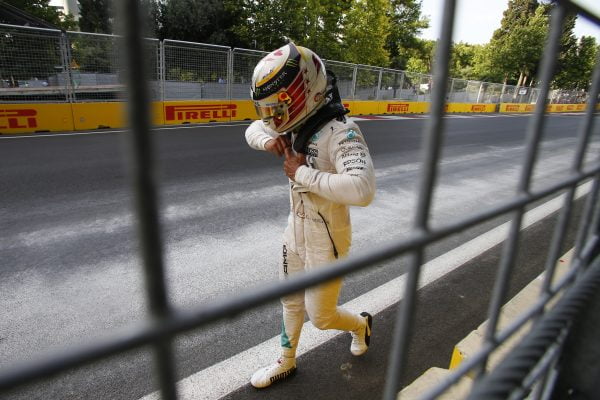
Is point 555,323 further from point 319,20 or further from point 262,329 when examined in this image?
point 319,20

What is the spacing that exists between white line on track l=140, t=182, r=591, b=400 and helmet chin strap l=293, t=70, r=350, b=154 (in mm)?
833

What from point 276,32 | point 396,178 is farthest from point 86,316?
point 276,32

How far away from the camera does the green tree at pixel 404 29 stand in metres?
35.7

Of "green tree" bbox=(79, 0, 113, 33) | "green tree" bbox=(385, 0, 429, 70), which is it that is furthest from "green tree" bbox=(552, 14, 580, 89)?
"green tree" bbox=(385, 0, 429, 70)

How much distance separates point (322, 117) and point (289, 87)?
8.9 inches

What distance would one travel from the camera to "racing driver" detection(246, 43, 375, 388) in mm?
1821

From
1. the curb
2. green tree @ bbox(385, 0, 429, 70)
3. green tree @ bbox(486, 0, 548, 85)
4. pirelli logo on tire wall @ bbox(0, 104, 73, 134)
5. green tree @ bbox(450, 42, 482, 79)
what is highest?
green tree @ bbox(385, 0, 429, 70)

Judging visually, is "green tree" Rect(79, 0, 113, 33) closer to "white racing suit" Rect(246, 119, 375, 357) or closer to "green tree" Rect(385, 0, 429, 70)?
"white racing suit" Rect(246, 119, 375, 357)

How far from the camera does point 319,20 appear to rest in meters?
22.8

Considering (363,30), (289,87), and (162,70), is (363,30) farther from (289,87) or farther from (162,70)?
(289,87)

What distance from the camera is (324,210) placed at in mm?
2006

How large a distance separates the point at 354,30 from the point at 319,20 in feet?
7.51

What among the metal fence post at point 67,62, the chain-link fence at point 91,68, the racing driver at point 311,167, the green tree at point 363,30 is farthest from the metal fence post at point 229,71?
the green tree at point 363,30

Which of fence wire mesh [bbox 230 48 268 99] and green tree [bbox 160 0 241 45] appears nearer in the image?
fence wire mesh [bbox 230 48 268 99]
